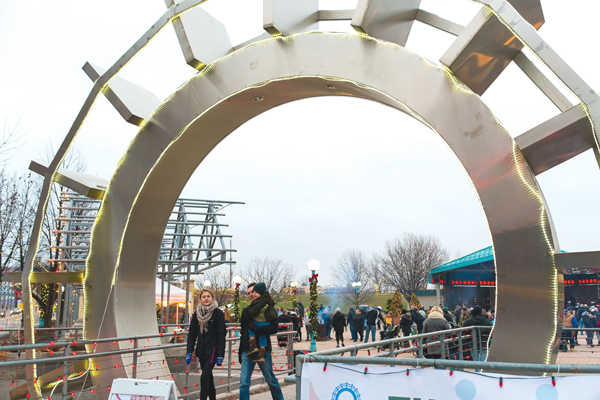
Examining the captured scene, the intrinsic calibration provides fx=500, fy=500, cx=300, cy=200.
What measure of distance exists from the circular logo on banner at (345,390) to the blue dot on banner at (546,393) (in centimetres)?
121

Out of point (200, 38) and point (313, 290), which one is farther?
point (313, 290)

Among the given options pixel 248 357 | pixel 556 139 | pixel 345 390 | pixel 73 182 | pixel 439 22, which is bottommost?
pixel 248 357

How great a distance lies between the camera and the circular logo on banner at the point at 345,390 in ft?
12.0

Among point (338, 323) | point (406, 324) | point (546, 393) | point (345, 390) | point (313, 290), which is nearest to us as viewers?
point (546, 393)

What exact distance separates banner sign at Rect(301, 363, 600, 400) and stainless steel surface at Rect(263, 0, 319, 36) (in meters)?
4.58

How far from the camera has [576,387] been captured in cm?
303

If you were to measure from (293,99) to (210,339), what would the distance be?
12.5 ft

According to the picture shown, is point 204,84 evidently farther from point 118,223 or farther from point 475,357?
point 475,357

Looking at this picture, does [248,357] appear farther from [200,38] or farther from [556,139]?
[200,38]

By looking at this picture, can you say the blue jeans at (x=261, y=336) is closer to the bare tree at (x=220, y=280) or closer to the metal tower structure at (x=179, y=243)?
the metal tower structure at (x=179, y=243)

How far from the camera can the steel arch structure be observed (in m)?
5.00

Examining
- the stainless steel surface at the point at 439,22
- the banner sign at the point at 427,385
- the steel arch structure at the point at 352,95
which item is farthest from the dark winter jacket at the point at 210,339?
the stainless steel surface at the point at 439,22

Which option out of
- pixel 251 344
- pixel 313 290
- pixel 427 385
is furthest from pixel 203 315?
pixel 313 290

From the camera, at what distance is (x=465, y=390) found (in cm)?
334
